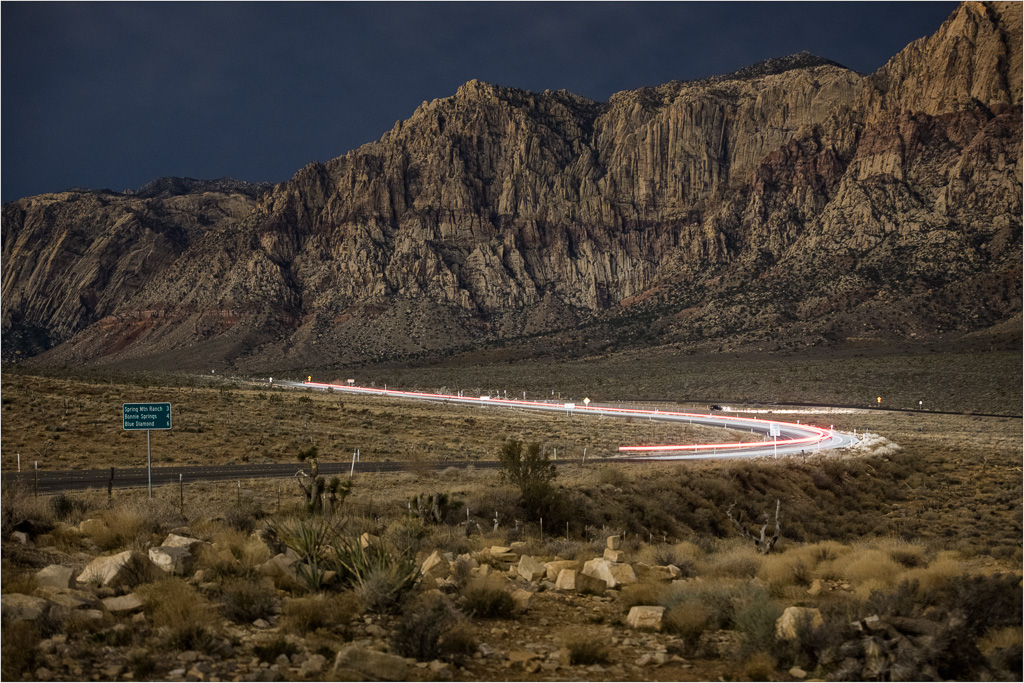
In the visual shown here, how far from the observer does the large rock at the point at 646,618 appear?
11.4 m

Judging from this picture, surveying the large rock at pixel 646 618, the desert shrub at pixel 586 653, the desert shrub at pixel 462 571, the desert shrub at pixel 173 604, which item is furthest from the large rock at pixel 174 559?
the large rock at pixel 646 618

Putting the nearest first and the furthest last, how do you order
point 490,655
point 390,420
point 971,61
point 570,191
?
point 490,655, point 390,420, point 971,61, point 570,191

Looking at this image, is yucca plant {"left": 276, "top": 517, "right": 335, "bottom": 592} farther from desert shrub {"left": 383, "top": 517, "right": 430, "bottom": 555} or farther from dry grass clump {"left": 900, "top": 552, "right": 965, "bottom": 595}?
dry grass clump {"left": 900, "top": 552, "right": 965, "bottom": 595}

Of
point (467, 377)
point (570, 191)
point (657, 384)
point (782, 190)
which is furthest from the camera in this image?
point (570, 191)

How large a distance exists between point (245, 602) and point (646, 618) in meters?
5.63

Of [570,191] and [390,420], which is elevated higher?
[570,191]

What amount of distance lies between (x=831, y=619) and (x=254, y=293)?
577 ft

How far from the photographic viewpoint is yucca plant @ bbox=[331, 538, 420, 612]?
11.3 meters

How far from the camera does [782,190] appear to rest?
156 metres

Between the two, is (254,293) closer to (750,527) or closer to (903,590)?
(750,527)

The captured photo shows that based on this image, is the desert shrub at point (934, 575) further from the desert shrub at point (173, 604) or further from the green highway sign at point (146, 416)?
the green highway sign at point (146, 416)

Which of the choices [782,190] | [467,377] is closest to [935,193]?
[782,190]

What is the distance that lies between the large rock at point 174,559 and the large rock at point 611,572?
6.71 meters

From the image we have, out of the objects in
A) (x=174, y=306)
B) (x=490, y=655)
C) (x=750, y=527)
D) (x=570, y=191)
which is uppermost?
(x=570, y=191)
